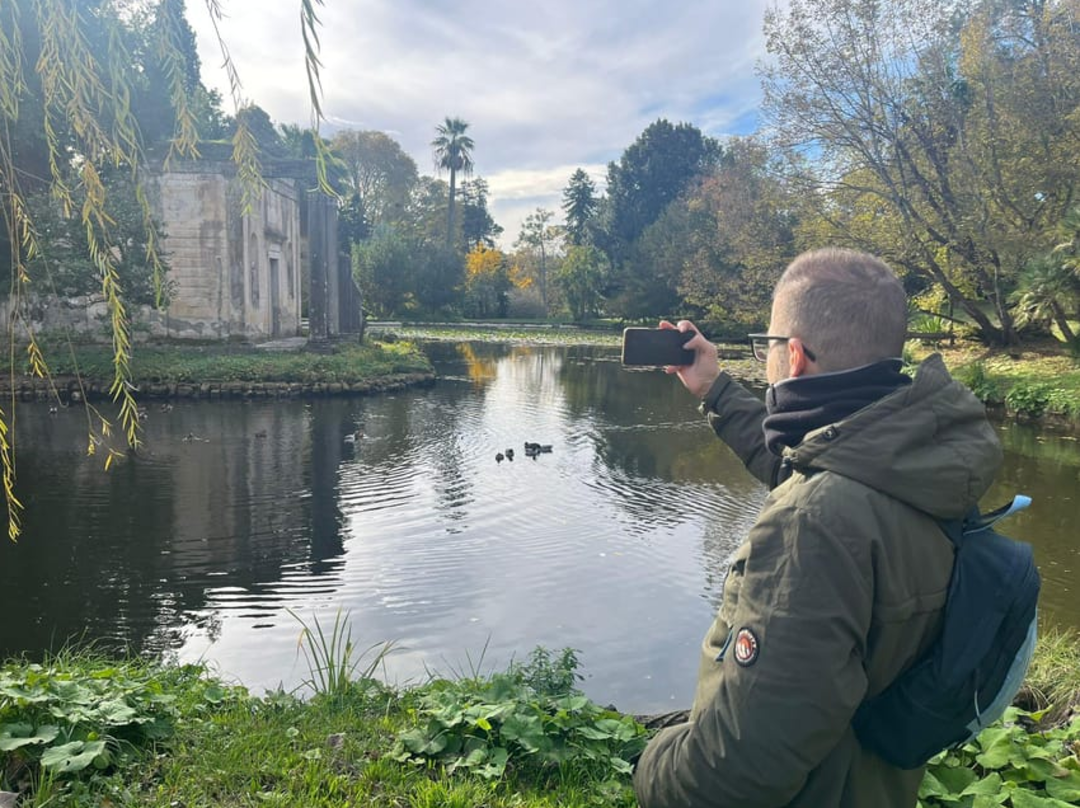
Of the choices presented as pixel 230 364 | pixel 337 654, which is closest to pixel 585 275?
pixel 230 364

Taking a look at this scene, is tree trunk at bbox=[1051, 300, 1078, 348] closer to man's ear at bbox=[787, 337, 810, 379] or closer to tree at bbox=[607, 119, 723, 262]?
man's ear at bbox=[787, 337, 810, 379]

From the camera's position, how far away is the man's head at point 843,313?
1565 millimetres

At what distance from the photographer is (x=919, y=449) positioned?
142 cm

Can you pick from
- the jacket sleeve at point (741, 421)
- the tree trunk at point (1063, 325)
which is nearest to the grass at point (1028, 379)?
the tree trunk at point (1063, 325)

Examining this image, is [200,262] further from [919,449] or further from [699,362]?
[919,449]

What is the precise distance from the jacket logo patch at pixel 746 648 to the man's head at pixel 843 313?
1.83ft

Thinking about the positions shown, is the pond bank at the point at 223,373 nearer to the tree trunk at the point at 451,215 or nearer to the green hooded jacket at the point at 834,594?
the green hooded jacket at the point at 834,594

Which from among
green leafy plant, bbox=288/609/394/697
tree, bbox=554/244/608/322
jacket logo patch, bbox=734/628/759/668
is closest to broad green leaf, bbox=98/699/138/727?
green leafy plant, bbox=288/609/394/697

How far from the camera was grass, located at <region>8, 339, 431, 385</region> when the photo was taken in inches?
776

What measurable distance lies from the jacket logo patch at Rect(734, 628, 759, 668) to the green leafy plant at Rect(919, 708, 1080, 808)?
198 cm

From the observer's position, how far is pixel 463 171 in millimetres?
70188

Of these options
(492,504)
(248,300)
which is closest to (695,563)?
(492,504)

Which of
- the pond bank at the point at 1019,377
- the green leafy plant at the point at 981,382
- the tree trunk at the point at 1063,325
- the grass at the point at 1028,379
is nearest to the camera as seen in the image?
the pond bank at the point at 1019,377

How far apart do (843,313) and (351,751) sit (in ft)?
9.04
